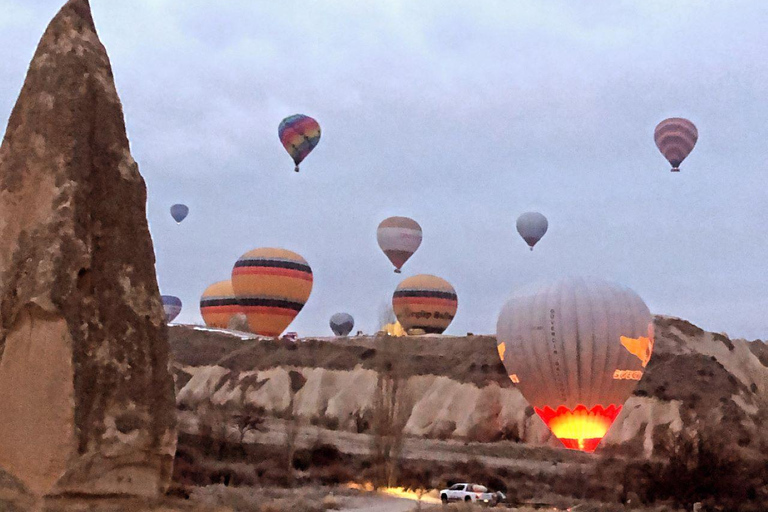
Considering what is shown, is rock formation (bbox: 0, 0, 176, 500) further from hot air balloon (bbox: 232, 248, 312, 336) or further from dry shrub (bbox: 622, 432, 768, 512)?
hot air balloon (bbox: 232, 248, 312, 336)

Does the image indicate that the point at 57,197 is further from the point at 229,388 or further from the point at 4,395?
the point at 229,388

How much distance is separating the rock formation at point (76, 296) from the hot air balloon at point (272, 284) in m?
41.9

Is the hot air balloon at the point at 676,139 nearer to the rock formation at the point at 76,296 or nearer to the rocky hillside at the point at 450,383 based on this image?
the rocky hillside at the point at 450,383

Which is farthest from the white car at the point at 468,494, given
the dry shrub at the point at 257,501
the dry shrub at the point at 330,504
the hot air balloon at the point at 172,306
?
the hot air balloon at the point at 172,306

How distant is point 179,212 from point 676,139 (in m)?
37.2

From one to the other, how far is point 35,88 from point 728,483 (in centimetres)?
1308

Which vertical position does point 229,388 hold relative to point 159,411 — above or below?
above

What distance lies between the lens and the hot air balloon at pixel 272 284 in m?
48.4

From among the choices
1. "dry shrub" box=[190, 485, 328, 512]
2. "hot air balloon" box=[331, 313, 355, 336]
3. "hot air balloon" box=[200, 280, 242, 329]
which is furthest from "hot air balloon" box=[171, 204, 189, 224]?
"dry shrub" box=[190, 485, 328, 512]

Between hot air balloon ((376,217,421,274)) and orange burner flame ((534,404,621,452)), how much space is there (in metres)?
26.7

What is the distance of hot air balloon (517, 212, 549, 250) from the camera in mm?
49406

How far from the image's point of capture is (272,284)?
48.2m

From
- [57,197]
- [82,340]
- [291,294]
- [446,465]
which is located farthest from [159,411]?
[291,294]

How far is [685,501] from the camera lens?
14.9 m
